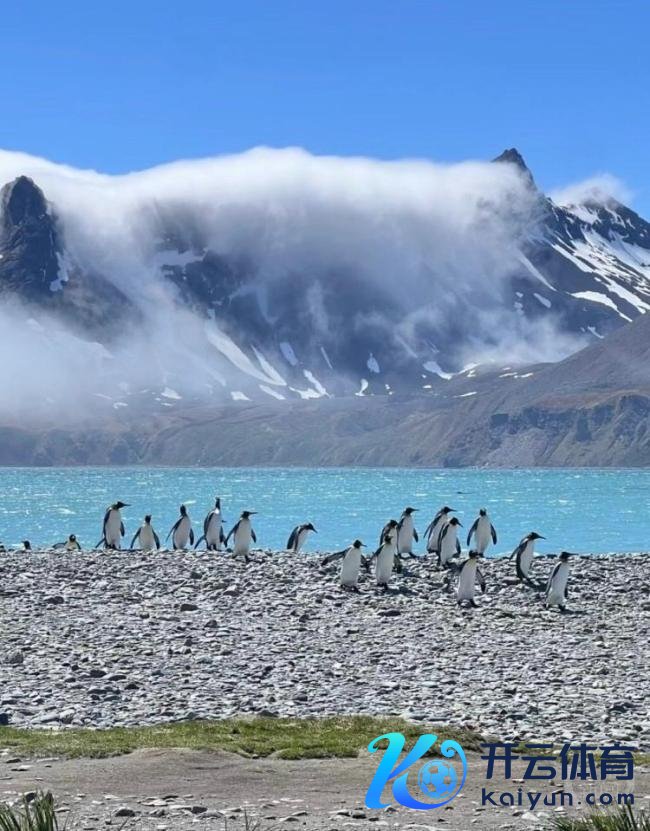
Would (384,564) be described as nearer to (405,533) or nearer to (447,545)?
(447,545)

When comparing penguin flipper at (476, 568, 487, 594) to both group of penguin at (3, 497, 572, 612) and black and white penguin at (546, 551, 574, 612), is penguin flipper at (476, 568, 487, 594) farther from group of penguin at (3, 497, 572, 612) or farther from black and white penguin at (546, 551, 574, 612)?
black and white penguin at (546, 551, 574, 612)

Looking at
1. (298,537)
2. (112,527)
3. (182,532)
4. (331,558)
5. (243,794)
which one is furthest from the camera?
(182,532)

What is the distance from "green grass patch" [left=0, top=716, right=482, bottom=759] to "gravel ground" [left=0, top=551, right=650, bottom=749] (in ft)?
2.41

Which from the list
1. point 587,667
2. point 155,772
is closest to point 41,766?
point 155,772

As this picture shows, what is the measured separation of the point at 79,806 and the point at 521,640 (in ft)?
37.9

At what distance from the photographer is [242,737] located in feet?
41.9

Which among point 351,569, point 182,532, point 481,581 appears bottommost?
point 481,581

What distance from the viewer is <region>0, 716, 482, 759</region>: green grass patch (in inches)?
472

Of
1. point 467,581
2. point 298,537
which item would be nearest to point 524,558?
point 467,581

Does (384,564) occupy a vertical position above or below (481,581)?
above

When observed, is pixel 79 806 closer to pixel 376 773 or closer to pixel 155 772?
pixel 155 772

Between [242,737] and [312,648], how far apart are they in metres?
6.40

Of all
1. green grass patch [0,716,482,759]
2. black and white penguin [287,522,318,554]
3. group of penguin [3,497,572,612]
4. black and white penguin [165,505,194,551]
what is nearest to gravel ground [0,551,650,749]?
group of penguin [3,497,572,612]

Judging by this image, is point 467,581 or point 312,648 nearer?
point 312,648
